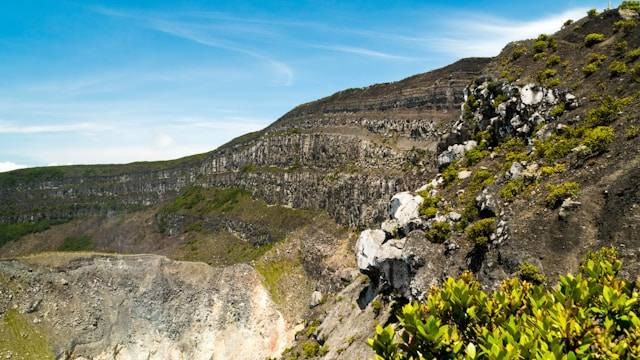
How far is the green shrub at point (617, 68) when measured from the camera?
3684 cm

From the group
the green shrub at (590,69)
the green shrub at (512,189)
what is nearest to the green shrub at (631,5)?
the green shrub at (590,69)

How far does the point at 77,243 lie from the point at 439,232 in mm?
167377

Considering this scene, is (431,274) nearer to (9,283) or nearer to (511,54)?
(511,54)

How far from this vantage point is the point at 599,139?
103 ft

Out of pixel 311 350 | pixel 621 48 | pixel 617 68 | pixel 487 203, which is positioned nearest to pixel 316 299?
pixel 311 350

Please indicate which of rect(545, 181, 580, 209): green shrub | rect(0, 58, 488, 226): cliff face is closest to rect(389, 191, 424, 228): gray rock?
rect(545, 181, 580, 209): green shrub

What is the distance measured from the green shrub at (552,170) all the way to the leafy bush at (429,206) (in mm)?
8105

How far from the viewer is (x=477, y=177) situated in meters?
37.8

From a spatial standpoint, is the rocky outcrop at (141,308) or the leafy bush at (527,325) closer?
the leafy bush at (527,325)

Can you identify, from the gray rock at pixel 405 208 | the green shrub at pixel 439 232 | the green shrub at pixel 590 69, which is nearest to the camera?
the green shrub at pixel 439 232

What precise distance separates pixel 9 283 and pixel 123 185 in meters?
125

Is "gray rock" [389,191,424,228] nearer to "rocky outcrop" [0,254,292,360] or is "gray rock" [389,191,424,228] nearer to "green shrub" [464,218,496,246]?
"green shrub" [464,218,496,246]

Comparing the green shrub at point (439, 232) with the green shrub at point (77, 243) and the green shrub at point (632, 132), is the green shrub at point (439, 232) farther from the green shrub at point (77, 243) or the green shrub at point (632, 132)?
the green shrub at point (77, 243)

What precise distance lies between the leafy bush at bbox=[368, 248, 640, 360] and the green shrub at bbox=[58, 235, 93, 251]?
173076 millimetres
